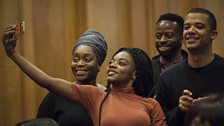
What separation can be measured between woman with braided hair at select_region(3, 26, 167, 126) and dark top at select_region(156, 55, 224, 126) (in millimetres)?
71

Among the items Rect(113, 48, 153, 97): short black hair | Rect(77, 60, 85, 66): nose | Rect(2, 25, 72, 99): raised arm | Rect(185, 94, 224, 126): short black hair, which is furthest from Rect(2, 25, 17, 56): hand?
Rect(185, 94, 224, 126): short black hair

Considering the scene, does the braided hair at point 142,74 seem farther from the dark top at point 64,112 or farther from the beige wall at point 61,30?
the beige wall at point 61,30

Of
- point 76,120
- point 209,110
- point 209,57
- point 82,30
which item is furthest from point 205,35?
point 82,30

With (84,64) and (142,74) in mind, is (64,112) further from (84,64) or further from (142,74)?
(142,74)

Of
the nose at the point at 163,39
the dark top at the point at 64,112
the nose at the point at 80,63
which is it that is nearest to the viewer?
the dark top at the point at 64,112

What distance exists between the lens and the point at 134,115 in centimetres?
206

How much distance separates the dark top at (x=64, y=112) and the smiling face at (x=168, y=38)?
65cm

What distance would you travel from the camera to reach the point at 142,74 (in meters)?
2.27

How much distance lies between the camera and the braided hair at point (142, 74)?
227 cm

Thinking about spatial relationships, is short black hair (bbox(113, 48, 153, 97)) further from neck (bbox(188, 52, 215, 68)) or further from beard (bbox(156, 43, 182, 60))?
beard (bbox(156, 43, 182, 60))

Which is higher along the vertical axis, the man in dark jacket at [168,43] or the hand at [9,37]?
the hand at [9,37]

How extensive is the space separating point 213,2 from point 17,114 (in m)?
1.57

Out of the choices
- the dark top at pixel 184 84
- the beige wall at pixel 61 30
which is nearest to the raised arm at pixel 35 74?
the dark top at pixel 184 84

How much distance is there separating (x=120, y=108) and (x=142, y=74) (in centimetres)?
27
